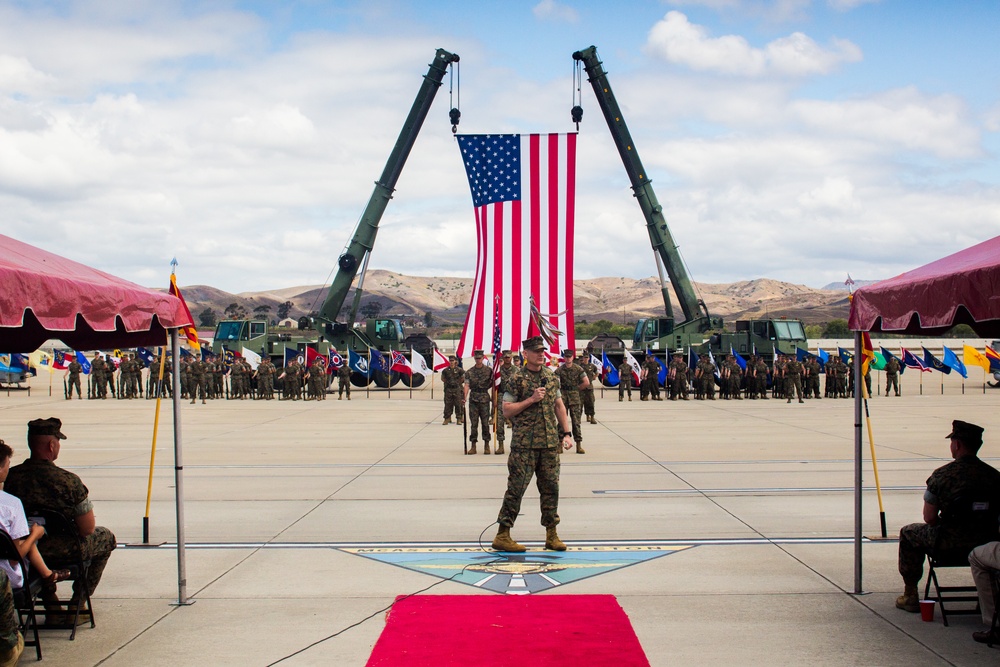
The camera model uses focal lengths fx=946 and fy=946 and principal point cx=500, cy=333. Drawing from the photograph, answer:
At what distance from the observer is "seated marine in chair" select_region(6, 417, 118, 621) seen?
5.90 m

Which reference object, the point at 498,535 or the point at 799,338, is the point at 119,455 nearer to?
the point at 498,535

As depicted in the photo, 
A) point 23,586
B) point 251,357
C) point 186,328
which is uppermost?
point 186,328

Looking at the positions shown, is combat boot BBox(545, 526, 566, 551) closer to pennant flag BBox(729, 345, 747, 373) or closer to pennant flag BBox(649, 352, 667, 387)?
pennant flag BBox(649, 352, 667, 387)

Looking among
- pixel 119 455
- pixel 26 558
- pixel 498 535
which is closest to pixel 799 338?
pixel 119 455

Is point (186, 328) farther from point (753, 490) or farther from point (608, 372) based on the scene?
point (608, 372)

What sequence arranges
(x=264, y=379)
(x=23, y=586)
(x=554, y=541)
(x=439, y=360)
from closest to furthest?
(x=23, y=586) → (x=554, y=541) → (x=439, y=360) → (x=264, y=379)

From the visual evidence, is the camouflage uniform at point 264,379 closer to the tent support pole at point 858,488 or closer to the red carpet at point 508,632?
the red carpet at point 508,632

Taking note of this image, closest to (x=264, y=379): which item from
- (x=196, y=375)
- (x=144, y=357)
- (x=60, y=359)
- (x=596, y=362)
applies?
(x=196, y=375)

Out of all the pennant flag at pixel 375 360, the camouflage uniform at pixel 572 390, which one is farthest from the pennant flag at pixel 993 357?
the pennant flag at pixel 375 360

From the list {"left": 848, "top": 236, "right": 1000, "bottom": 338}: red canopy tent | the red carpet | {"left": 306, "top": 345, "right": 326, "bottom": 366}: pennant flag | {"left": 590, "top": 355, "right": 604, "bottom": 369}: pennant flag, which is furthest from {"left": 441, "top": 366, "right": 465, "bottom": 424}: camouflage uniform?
{"left": 848, "top": 236, "right": 1000, "bottom": 338}: red canopy tent

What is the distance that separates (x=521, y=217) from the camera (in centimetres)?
2241

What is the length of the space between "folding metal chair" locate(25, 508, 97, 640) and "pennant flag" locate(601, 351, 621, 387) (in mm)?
28811

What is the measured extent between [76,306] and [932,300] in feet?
17.1

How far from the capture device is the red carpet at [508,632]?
5.35 metres
